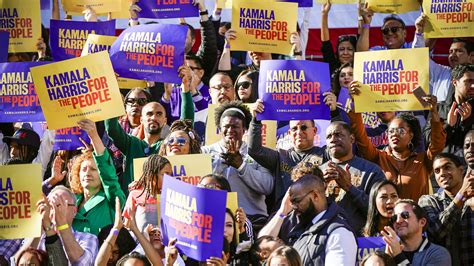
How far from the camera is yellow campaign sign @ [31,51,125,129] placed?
1092cm

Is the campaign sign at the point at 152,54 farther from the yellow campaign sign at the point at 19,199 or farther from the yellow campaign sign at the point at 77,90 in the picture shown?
the yellow campaign sign at the point at 19,199

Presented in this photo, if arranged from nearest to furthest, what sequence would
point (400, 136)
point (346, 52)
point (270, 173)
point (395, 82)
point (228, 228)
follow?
point (228, 228) → point (270, 173) → point (400, 136) → point (395, 82) → point (346, 52)

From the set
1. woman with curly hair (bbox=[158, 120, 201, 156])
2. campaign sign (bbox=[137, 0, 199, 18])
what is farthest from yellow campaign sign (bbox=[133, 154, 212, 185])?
campaign sign (bbox=[137, 0, 199, 18])

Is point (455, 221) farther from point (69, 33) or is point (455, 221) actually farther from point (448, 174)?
point (69, 33)

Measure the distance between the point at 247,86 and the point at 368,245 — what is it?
2.58 metres

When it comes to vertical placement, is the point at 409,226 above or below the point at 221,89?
below

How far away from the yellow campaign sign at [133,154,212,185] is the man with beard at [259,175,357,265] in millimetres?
787

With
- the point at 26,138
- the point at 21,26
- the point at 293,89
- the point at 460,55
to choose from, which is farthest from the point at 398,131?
the point at 21,26

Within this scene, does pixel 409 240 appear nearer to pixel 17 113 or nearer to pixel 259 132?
pixel 259 132

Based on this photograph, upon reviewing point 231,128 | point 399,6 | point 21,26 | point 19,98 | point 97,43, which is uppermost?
point 399,6

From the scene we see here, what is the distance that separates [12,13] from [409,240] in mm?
5254

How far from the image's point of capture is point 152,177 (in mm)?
10125

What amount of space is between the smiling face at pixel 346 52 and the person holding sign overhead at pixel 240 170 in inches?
89.9

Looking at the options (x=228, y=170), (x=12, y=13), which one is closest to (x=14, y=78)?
(x=12, y=13)
